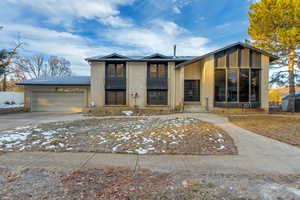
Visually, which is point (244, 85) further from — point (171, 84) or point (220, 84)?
point (171, 84)

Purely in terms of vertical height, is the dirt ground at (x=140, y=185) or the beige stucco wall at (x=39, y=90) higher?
the beige stucco wall at (x=39, y=90)

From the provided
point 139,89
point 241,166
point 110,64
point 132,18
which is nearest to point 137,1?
point 132,18

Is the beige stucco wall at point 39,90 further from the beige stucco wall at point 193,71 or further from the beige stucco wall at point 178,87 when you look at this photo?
the beige stucco wall at point 193,71

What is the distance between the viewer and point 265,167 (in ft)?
10.3

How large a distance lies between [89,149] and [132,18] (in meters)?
14.3

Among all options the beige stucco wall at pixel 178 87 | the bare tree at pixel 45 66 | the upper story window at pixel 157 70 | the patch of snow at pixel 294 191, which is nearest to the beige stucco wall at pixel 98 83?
the upper story window at pixel 157 70

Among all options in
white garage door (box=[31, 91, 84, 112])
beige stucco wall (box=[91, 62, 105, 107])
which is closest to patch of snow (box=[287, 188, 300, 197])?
beige stucco wall (box=[91, 62, 105, 107])

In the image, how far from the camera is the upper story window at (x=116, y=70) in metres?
14.3

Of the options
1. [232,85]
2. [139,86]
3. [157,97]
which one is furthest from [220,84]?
[139,86]

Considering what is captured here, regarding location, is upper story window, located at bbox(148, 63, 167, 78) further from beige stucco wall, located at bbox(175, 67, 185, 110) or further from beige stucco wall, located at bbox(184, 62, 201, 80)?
beige stucco wall, located at bbox(184, 62, 201, 80)

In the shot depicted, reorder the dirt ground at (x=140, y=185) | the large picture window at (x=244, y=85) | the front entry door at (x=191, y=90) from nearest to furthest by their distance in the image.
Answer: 1. the dirt ground at (x=140, y=185)
2. the large picture window at (x=244, y=85)
3. the front entry door at (x=191, y=90)

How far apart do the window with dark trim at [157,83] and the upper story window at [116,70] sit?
8.42 feet

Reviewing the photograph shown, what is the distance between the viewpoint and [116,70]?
1440 cm

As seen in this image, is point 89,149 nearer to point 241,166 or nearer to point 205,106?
point 241,166
